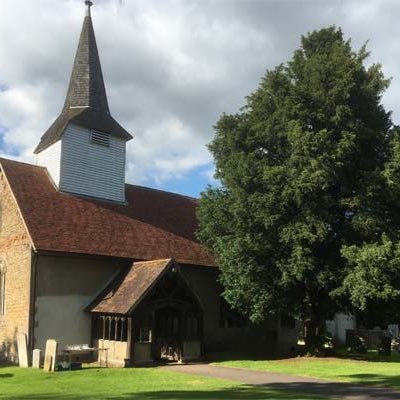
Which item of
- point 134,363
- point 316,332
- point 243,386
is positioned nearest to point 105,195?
point 134,363

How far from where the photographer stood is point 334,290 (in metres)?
25.2

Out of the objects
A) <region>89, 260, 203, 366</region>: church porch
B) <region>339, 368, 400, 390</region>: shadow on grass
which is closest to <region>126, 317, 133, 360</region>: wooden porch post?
<region>89, 260, 203, 366</region>: church porch

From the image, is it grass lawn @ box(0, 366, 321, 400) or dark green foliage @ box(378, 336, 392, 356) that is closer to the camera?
grass lawn @ box(0, 366, 321, 400)

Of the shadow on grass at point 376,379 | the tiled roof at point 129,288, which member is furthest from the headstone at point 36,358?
the shadow on grass at point 376,379

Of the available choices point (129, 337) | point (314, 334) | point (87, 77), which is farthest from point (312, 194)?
point (87, 77)

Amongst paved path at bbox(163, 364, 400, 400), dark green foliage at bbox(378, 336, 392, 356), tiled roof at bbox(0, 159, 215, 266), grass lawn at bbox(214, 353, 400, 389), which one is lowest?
paved path at bbox(163, 364, 400, 400)

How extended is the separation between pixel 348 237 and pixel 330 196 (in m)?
1.97

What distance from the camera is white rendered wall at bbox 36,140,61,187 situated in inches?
1216

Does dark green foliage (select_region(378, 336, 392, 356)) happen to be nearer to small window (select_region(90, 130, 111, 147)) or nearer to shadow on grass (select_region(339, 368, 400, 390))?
shadow on grass (select_region(339, 368, 400, 390))

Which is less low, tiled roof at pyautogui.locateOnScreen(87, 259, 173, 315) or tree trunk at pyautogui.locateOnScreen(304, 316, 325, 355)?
tiled roof at pyautogui.locateOnScreen(87, 259, 173, 315)

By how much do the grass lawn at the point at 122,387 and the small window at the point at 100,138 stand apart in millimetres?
13982

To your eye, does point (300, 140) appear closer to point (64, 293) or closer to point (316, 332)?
point (316, 332)

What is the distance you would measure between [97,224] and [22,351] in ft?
23.9

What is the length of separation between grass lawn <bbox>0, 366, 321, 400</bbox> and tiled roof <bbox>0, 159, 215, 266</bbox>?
680cm
